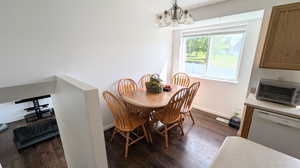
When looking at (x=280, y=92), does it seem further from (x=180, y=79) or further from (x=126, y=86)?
(x=126, y=86)

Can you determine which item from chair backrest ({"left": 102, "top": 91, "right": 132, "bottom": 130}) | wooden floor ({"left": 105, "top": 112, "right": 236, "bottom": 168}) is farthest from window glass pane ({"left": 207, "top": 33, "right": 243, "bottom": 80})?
chair backrest ({"left": 102, "top": 91, "right": 132, "bottom": 130})

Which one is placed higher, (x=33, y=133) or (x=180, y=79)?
(x=180, y=79)

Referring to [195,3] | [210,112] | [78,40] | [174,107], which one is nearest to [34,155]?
[78,40]

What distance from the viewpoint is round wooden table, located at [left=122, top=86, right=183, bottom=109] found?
178 cm

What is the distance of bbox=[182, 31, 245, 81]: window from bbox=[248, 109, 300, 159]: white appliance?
4.53 ft

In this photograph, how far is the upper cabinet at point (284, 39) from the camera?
1383 mm

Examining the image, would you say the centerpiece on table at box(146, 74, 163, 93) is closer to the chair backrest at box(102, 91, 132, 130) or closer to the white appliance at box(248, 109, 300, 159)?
the chair backrest at box(102, 91, 132, 130)

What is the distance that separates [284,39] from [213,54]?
1.51 meters

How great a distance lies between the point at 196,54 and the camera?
323 centimetres

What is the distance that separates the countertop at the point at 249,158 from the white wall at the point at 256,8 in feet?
5.17

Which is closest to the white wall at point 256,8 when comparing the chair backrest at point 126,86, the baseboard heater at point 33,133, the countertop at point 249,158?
the countertop at point 249,158

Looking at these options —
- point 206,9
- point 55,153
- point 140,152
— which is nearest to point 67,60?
point 55,153

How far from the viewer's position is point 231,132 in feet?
7.63

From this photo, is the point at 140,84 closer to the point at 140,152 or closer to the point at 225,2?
the point at 140,152
